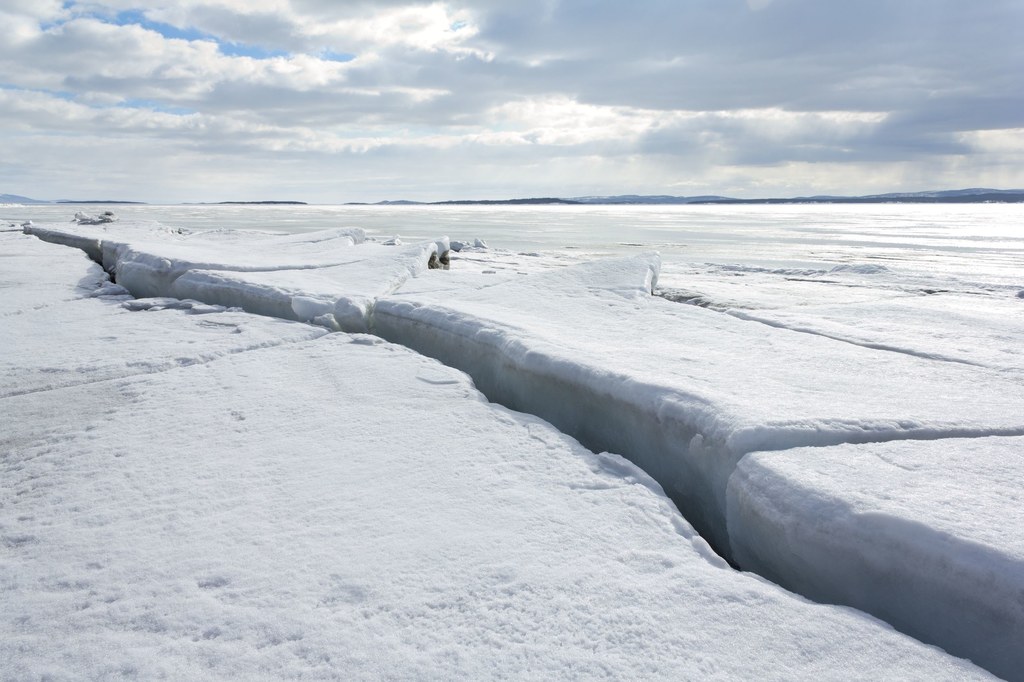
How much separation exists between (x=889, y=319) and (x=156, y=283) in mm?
5153

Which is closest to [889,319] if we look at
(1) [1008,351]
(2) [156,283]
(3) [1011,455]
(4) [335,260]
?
(1) [1008,351]

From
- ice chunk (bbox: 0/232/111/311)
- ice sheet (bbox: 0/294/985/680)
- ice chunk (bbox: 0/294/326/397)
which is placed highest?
ice chunk (bbox: 0/232/111/311)

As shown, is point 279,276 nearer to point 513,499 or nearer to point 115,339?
point 115,339

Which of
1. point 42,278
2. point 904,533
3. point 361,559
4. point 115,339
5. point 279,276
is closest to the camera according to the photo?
point 904,533

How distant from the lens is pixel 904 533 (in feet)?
4.70

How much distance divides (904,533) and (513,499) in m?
0.91

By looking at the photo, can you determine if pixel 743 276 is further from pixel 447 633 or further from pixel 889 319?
pixel 447 633

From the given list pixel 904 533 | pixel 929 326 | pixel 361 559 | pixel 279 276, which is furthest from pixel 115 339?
pixel 929 326

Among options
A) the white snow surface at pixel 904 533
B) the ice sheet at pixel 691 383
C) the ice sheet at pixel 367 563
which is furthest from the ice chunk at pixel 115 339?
the white snow surface at pixel 904 533

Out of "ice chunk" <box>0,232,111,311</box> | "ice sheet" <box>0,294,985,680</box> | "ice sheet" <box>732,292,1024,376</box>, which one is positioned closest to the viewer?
"ice sheet" <box>0,294,985,680</box>

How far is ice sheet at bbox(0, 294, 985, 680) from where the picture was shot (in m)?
1.23

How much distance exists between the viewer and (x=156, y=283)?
525cm

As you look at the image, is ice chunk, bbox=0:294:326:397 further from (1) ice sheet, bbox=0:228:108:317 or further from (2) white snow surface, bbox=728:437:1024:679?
(2) white snow surface, bbox=728:437:1024:679

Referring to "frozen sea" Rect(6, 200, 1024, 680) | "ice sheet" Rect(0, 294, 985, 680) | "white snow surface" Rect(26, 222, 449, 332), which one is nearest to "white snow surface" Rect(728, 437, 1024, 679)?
"frozen sea" Rect(6, 200, 1024, 680)
